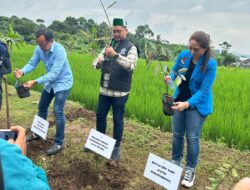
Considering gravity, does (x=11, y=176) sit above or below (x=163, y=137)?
above

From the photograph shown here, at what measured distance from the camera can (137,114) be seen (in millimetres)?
5289

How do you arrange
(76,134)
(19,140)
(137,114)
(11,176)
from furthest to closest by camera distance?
(137,114)
(76,134)
(19,140)
(11,176)

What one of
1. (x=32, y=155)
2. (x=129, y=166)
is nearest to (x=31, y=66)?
(x=32, y=155)

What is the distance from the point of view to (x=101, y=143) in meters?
3.14

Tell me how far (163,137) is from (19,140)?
3116 millimetres

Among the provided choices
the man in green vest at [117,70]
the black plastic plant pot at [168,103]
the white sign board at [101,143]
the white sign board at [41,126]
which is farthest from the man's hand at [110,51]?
the white sign board at [41,126]

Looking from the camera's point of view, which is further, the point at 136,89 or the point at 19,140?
the point at 136,89

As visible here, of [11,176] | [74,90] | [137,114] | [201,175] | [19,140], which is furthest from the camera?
[74,90]

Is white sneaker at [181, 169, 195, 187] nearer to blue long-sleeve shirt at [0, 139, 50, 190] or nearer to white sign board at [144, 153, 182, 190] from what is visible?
white sign board at [144, 153, 182, 190]

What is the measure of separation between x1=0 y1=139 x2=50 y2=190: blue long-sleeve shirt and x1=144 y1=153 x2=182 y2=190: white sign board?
145 centimetres

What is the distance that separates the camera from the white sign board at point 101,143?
3064 millimetres

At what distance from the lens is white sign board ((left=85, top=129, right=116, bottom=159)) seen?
3.06m

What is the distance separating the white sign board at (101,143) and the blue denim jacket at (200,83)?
0.76 meters

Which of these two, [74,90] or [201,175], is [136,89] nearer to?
[74,90]
